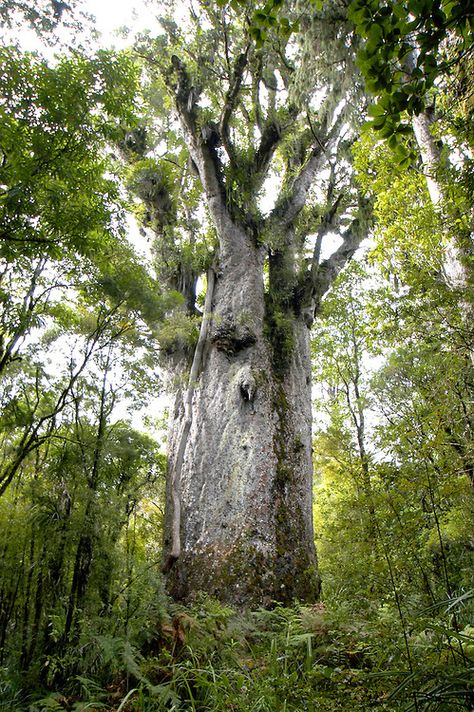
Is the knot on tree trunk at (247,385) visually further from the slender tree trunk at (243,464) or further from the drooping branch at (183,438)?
the drooping branch at (183,438)

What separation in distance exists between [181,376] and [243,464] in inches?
93.4

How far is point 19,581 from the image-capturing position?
7156 millimetres

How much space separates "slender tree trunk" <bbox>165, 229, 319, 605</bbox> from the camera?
19.7 feet

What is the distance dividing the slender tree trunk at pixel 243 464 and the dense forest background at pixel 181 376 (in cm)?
64

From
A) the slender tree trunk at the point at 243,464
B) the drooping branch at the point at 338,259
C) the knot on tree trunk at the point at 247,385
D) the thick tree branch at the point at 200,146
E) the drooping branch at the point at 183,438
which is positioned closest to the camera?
the slender tree trunk at the point at 243,464

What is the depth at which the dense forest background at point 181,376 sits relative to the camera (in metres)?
2.29

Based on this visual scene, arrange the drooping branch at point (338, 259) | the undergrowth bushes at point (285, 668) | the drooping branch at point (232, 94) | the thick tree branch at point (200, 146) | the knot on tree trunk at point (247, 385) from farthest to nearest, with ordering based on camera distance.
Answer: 1. the drooping branch at point (338, 259)
2. the thick tree branch at point (200, 146)
3. the drooping branch at point (232, 94)
4. the knot on tree trunk at point (247, 385)
5. the undergrowth bushes at point (285, 668)

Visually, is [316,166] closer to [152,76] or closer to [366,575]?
[152,76]

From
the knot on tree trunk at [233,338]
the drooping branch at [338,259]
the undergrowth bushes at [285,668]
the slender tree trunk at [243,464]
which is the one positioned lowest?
the undergrowth bushes at [285,668]

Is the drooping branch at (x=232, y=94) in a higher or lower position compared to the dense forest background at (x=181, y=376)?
higher

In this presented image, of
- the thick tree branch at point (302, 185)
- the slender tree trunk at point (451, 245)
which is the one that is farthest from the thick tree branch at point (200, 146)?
the slender tree trunk at point (451, 245)

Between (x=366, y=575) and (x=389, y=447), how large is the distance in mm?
1135

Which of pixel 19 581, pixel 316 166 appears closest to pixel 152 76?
pixel 316 166

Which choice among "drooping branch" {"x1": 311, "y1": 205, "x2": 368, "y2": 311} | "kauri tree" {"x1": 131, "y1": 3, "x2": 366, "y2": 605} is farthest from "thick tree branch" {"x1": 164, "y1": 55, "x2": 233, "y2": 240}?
"drooping branch" {"x1": 311, "y1": 205, "x2": 368, "y2": 311}
